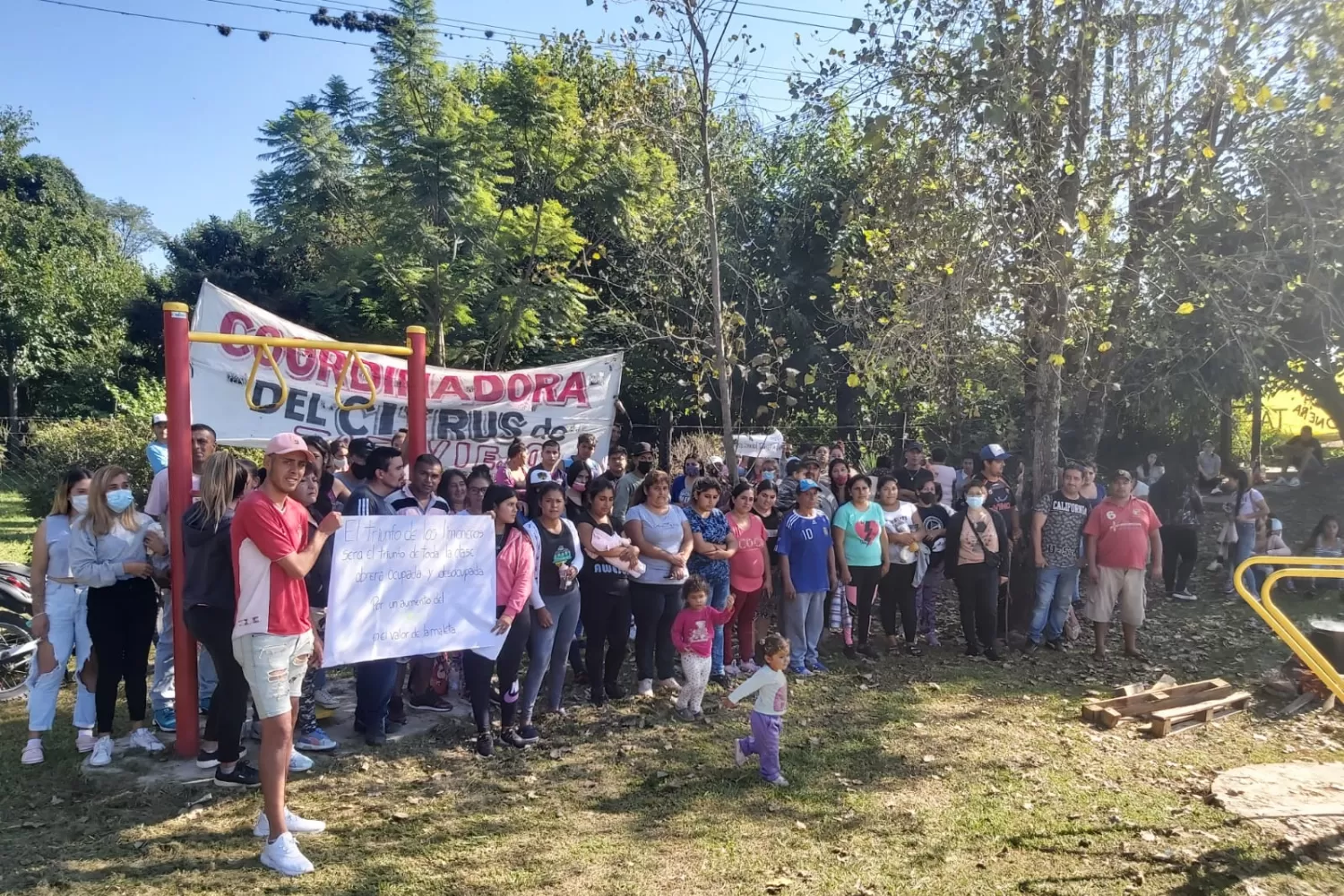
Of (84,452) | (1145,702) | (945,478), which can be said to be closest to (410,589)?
(1145,702)

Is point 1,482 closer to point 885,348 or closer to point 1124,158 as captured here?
point 885,348

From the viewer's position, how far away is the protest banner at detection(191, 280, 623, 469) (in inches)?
380

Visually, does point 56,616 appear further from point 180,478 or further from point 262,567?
point 262,567

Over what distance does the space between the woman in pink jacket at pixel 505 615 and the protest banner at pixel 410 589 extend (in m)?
0.08

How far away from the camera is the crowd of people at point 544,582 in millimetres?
4840

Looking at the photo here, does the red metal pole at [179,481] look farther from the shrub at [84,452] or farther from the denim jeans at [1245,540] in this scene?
the denim jeans at [1245,540]

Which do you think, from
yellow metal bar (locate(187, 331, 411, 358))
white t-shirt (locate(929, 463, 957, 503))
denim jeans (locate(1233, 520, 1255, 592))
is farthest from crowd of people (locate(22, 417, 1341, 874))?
denim jeans (locate(1233, 520, 1255, 592))

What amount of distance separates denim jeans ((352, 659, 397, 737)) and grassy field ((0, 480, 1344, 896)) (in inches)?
9.7

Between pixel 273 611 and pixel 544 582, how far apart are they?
7.13 feet

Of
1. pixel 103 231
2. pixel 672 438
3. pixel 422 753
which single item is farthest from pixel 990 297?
pixel 103 231

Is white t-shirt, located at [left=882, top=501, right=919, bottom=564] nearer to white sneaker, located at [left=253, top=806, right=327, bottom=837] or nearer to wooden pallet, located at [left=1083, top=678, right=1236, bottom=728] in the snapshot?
wooden pallet, located at [left=1083, top=678, right=1236, bottom=728]

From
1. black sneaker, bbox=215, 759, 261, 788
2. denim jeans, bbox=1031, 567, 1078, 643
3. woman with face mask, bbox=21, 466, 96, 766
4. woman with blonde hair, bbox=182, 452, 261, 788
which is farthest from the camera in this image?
denim jeans, bbox=1031, 567, 1078, 643

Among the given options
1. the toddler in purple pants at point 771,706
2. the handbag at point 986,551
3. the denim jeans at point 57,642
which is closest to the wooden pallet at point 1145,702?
the handbag at point 986,551

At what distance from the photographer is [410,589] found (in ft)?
19.2
